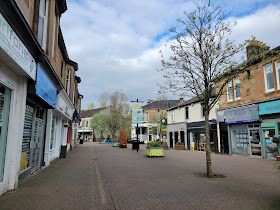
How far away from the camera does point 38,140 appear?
9211 mm

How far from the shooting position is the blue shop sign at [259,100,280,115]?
13352 mm

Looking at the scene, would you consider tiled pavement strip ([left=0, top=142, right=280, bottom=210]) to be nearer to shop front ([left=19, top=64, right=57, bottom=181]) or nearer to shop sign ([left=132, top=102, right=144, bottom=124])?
shop front ([left=19, top=64, right=57, bottom=181])

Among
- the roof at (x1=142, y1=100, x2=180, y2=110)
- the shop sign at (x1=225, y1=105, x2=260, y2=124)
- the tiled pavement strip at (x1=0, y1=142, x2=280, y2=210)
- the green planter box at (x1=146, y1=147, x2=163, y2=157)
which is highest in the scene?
the roof at (x1=142, y1=100, x2=180, y2=110)

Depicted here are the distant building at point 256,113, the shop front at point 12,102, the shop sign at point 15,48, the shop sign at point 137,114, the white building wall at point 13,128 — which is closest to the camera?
the shop sign at point 15,48

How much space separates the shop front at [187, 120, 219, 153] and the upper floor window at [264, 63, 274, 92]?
656cm

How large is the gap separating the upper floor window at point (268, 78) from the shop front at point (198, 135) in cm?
656

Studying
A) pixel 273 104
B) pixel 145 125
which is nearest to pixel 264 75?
pixel 273 104

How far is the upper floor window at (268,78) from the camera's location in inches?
558

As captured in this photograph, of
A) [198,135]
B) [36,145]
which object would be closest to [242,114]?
[198,135]

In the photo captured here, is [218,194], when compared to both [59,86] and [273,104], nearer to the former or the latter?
[59,86]

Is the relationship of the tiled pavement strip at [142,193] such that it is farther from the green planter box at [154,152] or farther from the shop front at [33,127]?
the green planter box at [154,152]

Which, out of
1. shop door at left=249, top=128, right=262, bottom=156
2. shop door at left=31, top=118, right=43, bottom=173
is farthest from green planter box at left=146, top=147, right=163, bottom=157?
shop door at left=31, top=118, right=43, bottom=173

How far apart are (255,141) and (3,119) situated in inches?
628

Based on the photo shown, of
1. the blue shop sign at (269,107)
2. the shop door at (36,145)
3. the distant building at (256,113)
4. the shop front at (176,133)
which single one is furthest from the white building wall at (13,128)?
the shop front at (176,133)
